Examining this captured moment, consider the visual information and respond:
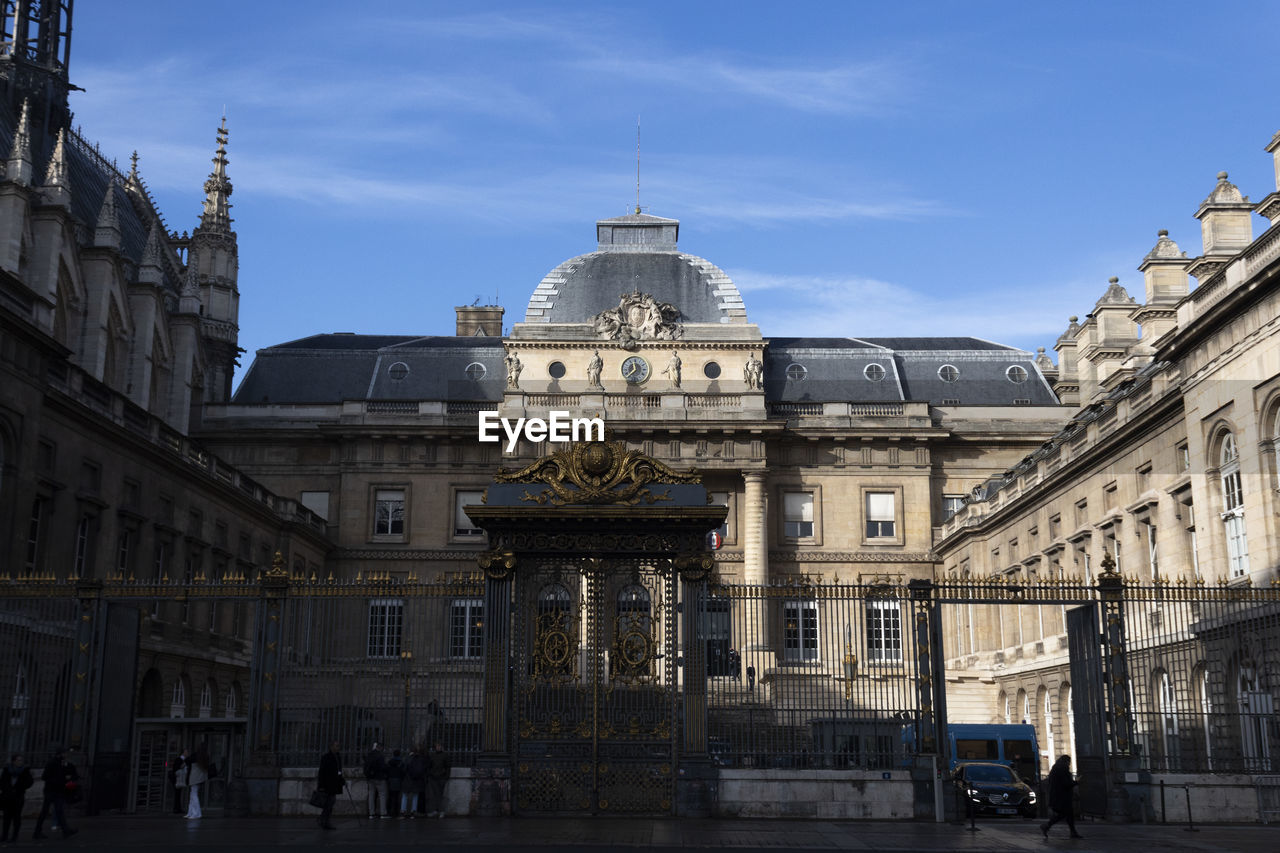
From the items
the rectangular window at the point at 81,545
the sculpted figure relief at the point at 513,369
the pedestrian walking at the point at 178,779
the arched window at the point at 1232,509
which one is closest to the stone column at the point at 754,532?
the sculpted figure relief at the point at 513,369

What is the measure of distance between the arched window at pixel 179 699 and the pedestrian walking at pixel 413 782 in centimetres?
1941

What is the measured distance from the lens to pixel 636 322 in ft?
185

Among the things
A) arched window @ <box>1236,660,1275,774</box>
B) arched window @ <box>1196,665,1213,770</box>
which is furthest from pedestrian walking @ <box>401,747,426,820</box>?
arched window @ <box>1236,660,1275,774</box>

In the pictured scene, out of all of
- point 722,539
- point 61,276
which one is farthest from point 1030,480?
point 61,276

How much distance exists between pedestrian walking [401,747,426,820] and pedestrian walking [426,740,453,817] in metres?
0.10

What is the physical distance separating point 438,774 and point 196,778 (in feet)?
14.2

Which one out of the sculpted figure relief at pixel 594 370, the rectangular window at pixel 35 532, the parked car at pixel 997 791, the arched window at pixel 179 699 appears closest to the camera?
the parked car at pixel 997 791

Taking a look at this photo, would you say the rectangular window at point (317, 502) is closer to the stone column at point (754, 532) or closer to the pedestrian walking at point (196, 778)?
the stone column at point (754, 532)

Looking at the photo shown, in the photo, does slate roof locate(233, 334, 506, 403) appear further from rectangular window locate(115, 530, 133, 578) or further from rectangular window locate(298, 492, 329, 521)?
rectangular window locate(115, 530, 133, 578)

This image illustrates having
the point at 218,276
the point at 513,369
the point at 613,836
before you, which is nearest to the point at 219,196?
the point at 218,276

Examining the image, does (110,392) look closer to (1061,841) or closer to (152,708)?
(152,708)

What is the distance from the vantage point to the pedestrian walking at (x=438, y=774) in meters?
20.6

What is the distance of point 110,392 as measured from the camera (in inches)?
1355

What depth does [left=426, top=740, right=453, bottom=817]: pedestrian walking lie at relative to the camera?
20594 millimetres
